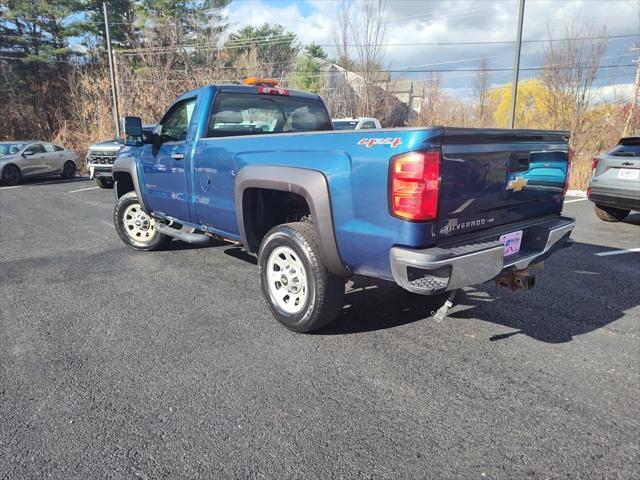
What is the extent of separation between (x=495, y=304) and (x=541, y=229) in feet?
3.47

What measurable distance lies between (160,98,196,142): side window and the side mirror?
0.87 feet

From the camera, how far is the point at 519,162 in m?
3.26

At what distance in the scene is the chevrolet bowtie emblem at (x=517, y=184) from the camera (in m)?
3.23

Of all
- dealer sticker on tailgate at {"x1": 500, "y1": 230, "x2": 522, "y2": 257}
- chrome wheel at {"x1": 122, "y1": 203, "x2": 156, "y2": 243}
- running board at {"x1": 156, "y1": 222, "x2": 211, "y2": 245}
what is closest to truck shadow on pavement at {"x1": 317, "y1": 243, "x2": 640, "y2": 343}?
dealer sticker on tailgate at {"x1": 500, "y1": 230, "x2": 522, "y2": 257}

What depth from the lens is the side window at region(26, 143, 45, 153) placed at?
15.9m

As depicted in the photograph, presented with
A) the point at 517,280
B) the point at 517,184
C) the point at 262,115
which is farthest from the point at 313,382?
the point at 262,115

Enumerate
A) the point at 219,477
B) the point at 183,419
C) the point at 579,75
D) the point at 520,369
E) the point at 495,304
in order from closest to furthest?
the point at 219,477 → the point at 183,419 → the point at 520,369 → the point at 495,304 → the point at 579,75

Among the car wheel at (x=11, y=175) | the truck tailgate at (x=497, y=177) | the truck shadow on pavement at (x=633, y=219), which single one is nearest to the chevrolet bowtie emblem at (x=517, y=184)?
the truck tailgate at (x=497, y=177)

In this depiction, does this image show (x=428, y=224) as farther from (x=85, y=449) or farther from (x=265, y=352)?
(x=85, y=449)

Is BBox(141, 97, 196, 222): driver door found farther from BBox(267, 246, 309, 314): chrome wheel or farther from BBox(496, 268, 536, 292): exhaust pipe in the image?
BBox(496, 268, 536, 292): exhaust pipe

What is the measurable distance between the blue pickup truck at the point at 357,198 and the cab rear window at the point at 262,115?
0.5 inches

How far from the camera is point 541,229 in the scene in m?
3.50

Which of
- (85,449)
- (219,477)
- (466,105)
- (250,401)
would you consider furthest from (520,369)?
(466,105)

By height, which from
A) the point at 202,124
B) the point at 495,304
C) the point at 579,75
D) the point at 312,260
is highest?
the point at 579,75
